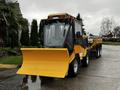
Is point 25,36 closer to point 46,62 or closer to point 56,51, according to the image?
point 46,62

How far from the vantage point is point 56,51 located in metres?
10.5

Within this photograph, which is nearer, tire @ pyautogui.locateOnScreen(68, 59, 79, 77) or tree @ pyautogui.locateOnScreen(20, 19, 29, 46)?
tire @ pyautogui.locateOnScreen(68, 59, 79, 77)

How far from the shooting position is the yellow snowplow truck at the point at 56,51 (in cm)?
1046

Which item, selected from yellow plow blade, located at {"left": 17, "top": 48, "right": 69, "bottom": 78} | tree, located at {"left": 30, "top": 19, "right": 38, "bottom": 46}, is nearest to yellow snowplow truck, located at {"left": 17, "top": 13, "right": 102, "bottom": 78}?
yellow plow blade, located at {"left": 17, "top": 48, "right": 69, "bottom": 78}

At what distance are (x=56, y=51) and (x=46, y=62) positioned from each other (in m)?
0.68

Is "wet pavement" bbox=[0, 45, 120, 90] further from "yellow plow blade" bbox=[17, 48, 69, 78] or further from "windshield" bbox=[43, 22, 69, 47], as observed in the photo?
"windshield" bbox=[43, 22, 69, 47]

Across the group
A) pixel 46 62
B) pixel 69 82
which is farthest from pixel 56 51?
pixel 69 82

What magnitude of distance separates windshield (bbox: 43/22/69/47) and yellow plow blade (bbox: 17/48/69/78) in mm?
906

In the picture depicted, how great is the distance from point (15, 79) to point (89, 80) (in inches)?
123

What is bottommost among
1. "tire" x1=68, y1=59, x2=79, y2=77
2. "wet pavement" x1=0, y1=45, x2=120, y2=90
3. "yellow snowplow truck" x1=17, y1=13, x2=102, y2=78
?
"wet pavement" x1=0, y1=45, x2=120, y2=90

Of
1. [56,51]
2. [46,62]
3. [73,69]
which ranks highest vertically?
[56,51]

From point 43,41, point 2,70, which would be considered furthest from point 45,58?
point 2,70

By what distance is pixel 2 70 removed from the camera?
13.4m

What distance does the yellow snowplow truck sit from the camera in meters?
10.5
